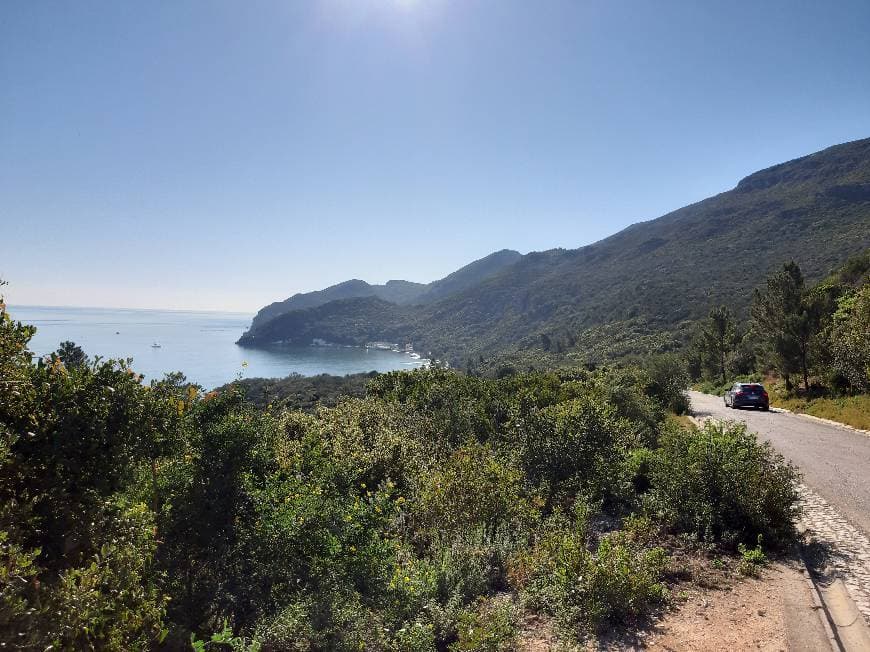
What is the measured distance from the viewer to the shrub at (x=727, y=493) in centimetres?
656

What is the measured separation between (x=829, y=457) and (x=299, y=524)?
1288cm

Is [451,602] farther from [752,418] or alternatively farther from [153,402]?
[752,418]

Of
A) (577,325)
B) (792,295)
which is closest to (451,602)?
(792,295)

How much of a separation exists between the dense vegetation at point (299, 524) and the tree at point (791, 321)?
18.7 meters

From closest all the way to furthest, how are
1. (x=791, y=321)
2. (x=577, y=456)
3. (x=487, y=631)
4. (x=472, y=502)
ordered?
(x=487, y=631) → (x=472, y=502) → (x=577, y=456) → (x=791, y=321)

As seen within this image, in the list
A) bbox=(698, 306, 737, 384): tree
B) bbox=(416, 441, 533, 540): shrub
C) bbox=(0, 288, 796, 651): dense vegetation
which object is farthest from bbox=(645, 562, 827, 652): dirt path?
bbox=(698, 306, 737, 384): tree

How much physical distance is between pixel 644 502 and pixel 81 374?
8206 millimetres

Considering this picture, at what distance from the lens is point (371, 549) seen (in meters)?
4.77

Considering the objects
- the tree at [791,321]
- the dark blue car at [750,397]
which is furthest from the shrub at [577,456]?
the tree at [791,321]

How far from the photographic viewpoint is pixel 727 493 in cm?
678

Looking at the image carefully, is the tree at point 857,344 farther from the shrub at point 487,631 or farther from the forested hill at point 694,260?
the forested hill at point 694,260

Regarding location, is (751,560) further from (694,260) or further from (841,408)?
(694,260)

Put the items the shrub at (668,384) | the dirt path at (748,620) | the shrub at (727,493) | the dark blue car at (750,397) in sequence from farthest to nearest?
the dark blue car at (750,397), the shrub at (668,384), the shrub at (727,493), the dirt path at (748,620)

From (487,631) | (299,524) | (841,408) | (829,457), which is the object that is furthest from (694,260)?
(299,524)
